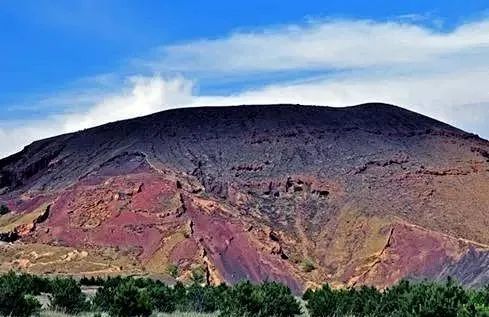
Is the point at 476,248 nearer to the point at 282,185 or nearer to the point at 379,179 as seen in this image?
the point at 379,179

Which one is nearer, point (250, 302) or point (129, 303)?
point (129, 303)

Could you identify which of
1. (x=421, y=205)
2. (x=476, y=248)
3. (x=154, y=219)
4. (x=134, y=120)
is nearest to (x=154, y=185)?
(x=154, y=219)

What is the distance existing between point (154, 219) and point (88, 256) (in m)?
7.81

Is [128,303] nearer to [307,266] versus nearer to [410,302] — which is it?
[410,302]

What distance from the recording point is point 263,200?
7912 centimetres

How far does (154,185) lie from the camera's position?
76688 mm

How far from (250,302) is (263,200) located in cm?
5692

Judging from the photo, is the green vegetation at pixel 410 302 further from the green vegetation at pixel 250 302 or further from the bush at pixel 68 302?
the bush at pixel 68 302

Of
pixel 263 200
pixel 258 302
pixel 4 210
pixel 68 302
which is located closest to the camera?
pixel 258 302

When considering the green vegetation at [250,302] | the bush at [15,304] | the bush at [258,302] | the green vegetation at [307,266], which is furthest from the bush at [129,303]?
the green vegetation at [307,266]

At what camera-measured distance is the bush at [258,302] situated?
2150 centimetres

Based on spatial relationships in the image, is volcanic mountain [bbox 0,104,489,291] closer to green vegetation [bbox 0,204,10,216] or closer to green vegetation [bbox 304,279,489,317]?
green vegetation [bbox 0,204,10,216]

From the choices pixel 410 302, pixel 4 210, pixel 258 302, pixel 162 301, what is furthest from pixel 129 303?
pixel 4 210

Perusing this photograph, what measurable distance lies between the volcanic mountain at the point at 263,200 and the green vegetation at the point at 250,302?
34832 millimetres
